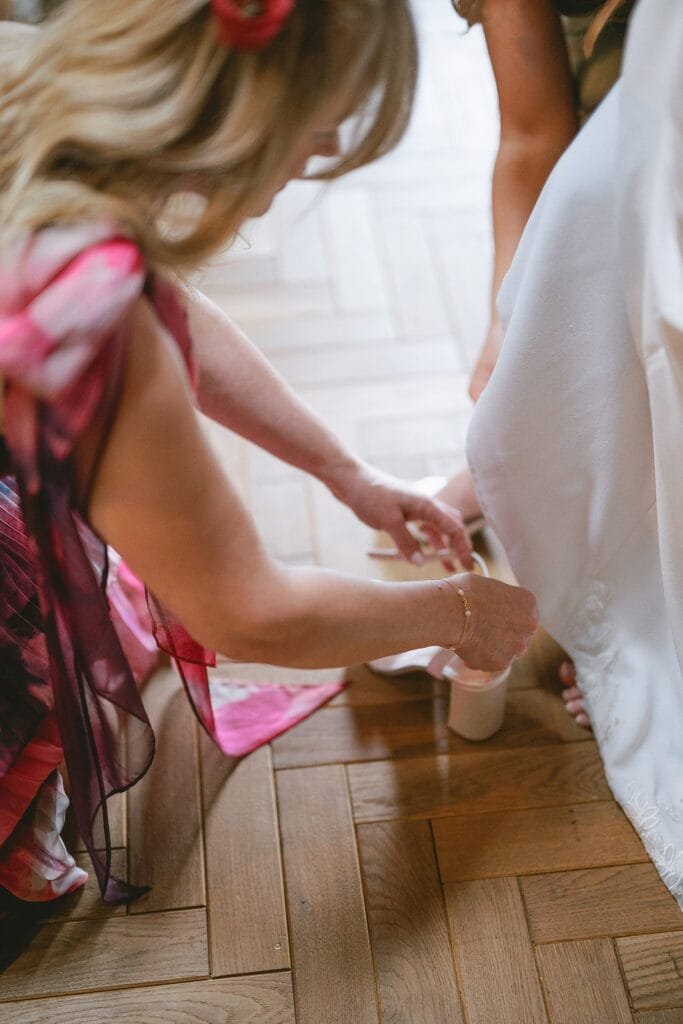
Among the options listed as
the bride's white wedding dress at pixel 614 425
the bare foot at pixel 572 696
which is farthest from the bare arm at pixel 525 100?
the bare foot at pixel 572 696

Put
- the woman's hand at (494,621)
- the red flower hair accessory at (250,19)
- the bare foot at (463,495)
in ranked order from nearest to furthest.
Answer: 1. the red flower hair accessory at (250,19)
2. the woman's hand at (494,621)
3. the bare foot at (463,495)

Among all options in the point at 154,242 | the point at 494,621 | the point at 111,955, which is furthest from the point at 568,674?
the point at 154,242

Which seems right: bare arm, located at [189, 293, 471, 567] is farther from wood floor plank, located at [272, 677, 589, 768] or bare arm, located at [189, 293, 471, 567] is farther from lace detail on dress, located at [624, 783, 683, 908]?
lace detail on dress, located at [624, 783, 683, 908]

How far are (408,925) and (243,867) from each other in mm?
190

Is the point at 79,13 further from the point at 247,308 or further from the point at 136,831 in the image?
the point at 247,308

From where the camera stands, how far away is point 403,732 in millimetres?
1136

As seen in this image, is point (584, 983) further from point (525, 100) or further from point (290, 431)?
point (525, 100)

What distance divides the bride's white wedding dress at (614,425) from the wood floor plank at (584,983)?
4.3 inches

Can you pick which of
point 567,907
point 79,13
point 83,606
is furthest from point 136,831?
point 79,13

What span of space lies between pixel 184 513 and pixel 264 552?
0.09 m

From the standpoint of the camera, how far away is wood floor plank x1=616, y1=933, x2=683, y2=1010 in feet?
3.10

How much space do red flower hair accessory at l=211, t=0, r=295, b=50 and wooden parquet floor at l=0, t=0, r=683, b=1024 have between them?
0.84ft

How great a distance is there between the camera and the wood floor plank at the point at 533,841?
103 centimetres

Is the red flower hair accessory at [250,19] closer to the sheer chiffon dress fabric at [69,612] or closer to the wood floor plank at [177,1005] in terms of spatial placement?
the sheer chiffon dress fabric at [69,612]
